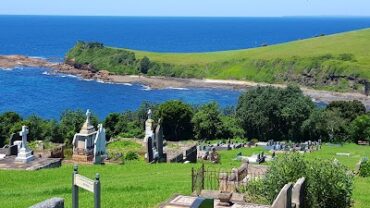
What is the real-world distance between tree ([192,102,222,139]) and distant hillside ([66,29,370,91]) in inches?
2354

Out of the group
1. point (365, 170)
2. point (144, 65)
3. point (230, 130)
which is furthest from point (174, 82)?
point (365, 170)

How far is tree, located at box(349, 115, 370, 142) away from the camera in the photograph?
54031 millimetres

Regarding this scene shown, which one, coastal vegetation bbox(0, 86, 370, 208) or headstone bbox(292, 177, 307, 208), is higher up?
headstone bbox(292, 177, 307, 208)

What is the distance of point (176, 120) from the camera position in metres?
64.1

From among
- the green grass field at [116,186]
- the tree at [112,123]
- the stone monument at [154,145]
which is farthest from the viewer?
the tree at [112,123]

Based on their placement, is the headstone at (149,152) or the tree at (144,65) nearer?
the headstone at (149,152)

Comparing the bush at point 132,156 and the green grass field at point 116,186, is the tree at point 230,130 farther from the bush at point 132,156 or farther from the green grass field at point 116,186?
the green grass field at point 116,186

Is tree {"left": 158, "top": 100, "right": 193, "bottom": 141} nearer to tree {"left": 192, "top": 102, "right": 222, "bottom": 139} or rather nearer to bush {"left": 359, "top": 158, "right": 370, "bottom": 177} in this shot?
tree {"left": 192, "top": 102, "right": 222, "bottom": 139}

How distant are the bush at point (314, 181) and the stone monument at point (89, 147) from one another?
13.9 m

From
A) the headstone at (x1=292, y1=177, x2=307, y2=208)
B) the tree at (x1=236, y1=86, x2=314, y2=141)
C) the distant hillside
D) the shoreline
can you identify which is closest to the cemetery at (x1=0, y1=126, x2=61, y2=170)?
the headstone at (x1=292, y1=177, x2=307, y2=208)

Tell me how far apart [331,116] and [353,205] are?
47133 mm

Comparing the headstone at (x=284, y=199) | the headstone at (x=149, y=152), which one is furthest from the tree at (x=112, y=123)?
the headstone at (x=284, y=199)

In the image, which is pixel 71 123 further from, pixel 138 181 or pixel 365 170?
pixel 365 170

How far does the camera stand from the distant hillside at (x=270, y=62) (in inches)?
4801
